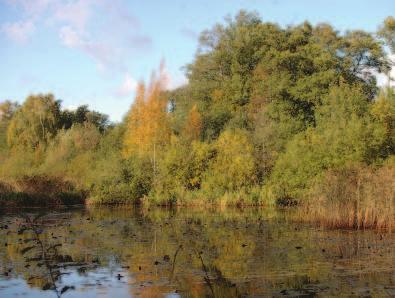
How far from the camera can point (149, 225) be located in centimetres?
1875

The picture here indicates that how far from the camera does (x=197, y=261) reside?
36.5 feet

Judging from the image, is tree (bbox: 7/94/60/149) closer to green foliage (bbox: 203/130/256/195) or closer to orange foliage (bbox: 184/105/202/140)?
orange foliage (bbox: 184/105/202/140)

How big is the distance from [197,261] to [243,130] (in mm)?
24238

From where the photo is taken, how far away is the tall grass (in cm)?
1588

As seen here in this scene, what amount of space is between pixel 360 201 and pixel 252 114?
24.6 meters

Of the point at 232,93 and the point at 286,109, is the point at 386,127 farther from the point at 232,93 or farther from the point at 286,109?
the point at 232,93

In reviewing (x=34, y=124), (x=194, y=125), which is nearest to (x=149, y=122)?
(x=194, y=125)

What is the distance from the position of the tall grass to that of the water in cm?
75

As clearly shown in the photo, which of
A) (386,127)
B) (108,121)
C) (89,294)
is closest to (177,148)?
(386,127)

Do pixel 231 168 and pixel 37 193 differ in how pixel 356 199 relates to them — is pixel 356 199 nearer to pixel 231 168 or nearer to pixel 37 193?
pixel 231 168

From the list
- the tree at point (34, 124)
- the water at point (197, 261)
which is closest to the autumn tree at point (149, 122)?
the water at point (197, 261)

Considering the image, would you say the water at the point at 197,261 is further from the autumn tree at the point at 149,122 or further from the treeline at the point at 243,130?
the autumn tree at the point at 149,122

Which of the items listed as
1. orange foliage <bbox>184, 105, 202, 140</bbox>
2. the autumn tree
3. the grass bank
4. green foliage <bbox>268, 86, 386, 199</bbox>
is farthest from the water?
orange foliage <bbox>184, 105, 202, 140</bbox>

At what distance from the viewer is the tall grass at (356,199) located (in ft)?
52.1
